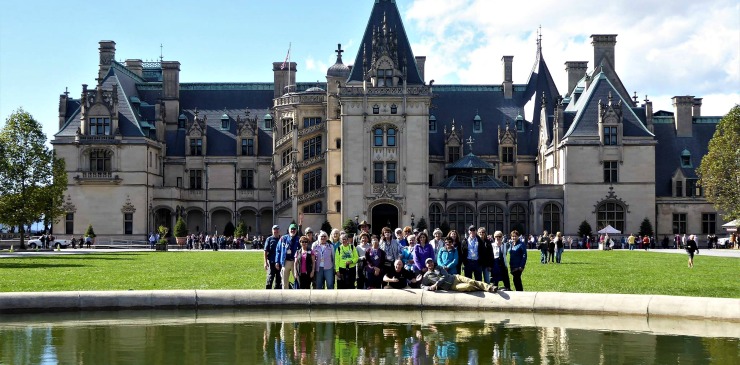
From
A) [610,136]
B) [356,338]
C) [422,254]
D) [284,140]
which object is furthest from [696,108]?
[356,338]

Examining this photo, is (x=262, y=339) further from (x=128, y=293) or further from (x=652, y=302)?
(x=652, y=302)

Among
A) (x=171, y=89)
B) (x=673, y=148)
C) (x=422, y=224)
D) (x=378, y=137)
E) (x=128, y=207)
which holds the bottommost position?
(x=422, y=224)

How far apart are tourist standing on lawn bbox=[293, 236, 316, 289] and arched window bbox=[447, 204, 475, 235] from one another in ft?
186

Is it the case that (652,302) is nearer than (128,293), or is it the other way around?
(652,302)

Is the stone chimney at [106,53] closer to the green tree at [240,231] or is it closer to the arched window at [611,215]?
the green tree at [240,231]

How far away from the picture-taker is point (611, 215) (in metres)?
80.7

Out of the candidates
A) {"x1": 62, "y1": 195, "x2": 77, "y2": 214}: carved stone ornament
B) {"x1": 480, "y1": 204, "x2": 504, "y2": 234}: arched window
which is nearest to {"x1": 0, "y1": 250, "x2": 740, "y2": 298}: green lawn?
{"x1": 480, "y1": 204, "x2": 504, "y2": 234}: arched window

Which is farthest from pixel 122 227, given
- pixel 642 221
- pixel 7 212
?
pixel 642 221

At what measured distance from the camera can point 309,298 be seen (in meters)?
23.7

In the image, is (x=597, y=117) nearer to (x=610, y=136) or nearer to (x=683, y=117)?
(x=610, y=136)

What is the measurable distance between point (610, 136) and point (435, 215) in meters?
15.7

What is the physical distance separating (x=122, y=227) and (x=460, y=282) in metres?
64.5

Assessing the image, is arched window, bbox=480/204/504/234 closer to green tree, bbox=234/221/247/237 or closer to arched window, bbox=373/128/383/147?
arched window, bbox=373/128/383/147

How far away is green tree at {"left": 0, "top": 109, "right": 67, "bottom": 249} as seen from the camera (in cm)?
6494
